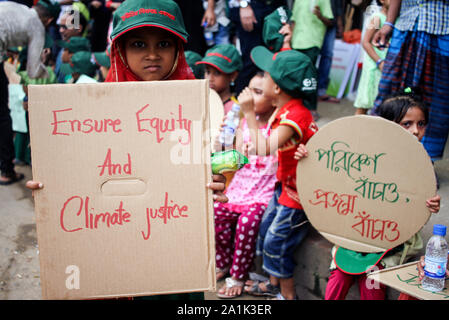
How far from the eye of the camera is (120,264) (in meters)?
1.33

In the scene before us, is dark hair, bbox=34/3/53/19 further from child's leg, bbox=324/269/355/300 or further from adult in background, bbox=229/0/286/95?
child's leg, bbox=324/269/355/300

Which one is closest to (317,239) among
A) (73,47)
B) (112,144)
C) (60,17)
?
(112,144)

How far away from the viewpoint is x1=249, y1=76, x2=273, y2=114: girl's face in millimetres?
2858

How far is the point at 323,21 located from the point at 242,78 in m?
0.97

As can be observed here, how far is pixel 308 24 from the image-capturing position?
411 cm

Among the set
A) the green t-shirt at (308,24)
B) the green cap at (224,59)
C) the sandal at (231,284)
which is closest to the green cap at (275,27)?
the green t-shirt at (308,24)

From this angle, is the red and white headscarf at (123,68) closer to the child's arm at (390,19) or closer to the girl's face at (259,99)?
the girl's face at (259,99)

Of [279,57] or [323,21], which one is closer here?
[279,57]

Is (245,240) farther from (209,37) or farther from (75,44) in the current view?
(75,44)

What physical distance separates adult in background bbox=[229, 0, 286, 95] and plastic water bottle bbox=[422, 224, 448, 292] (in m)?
2.82

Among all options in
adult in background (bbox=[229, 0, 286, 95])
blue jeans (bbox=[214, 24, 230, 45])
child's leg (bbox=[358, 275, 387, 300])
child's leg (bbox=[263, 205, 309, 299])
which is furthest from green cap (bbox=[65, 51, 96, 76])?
child's leg (bbox=[358, 275, 387, 300])
